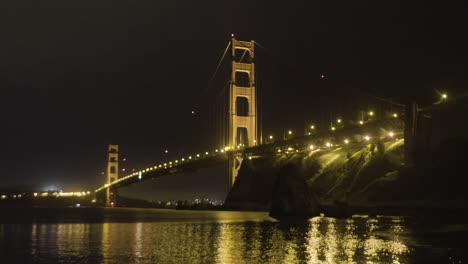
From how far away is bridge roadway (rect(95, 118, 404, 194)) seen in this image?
168ft

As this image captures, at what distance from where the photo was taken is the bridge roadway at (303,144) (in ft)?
168

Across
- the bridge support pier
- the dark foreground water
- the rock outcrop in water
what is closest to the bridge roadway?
the bridge support pier

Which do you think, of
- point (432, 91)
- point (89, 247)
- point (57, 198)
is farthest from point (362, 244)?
point (57, 198)

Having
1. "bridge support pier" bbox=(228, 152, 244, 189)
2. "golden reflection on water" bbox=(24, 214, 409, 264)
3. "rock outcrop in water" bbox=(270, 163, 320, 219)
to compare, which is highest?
"bridge support pier" bbox=(228, 152, 244, 189)

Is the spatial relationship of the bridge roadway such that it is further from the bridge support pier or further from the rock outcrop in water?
the rock outcrop in water

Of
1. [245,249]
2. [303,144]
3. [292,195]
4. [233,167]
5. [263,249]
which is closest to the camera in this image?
[263,249]

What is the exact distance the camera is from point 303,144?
6388 centimetres

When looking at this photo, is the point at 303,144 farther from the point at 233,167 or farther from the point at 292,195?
the point at 292,195

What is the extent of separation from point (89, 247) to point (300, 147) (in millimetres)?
48562

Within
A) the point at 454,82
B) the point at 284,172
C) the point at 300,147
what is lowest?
the point at 284,172

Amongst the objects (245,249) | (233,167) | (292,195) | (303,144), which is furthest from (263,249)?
(233,167)

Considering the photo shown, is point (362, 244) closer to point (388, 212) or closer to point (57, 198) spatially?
point (388, 212)

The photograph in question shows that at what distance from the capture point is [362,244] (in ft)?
56.9

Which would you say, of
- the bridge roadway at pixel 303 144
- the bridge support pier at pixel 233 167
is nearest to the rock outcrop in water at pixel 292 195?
the bridge roadway at pixel 303 144
